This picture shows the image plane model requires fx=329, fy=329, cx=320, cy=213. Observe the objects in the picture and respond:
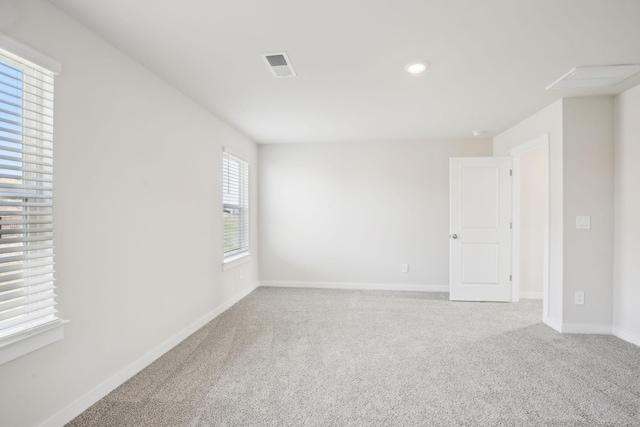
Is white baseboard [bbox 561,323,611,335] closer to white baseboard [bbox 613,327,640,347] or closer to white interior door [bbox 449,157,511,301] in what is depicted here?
white baseboard [bbox 613,327,640,347]

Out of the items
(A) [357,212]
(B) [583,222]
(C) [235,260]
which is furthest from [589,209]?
(C) [235,260]

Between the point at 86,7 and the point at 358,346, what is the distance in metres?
3.09

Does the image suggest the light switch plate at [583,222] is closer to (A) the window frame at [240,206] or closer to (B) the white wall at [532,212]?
(B) the white wall at [532,212]

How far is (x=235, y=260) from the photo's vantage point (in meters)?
4.39

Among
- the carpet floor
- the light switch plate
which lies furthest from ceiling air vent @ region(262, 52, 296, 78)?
the light switch plate

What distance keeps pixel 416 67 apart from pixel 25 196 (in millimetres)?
2613

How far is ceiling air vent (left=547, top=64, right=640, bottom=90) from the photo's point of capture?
2564mm

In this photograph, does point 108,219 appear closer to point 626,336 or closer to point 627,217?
point 627,217

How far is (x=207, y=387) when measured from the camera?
2277 millimetres

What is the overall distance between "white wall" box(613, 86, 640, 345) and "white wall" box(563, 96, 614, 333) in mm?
60

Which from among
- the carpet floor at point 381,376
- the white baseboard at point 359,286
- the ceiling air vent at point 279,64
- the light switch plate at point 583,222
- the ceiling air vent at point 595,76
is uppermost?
the ceiling air vent at point 595,76

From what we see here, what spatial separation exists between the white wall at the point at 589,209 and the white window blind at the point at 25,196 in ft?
13.9

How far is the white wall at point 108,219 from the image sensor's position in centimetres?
179

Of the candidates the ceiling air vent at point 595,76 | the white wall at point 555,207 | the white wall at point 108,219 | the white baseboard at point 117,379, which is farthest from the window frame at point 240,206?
the white wall at point 555,207
